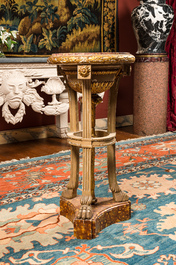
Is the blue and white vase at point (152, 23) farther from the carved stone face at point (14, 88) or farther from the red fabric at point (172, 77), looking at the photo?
the carved stone face at point (14, 88)

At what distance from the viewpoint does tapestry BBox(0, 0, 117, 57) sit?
12.4 ft

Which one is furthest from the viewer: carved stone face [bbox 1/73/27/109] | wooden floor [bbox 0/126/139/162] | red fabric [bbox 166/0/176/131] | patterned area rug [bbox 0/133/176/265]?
red fabric [bbox 166/0/176/131]

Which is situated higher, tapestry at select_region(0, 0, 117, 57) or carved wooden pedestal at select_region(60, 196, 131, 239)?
tapestry at select_region(0, 0, 117, 57)

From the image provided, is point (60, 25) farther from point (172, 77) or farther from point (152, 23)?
point (172, 77)

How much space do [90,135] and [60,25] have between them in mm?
2743

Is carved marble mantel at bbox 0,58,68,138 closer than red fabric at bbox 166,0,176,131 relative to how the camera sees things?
Yes

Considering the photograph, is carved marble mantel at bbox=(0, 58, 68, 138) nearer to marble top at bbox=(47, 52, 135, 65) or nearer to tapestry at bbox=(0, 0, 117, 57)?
tapestry at bbox=(0, 0, 117, 57)

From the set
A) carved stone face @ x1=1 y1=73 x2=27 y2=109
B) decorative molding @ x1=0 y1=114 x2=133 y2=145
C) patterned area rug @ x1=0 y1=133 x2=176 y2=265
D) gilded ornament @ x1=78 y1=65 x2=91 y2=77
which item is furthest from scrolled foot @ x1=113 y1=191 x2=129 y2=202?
decorative molding @ x1=0 y1=114 x2=133 y2=145

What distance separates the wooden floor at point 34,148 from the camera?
3.41 m

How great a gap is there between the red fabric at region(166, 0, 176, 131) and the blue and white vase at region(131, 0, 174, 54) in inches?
15.3

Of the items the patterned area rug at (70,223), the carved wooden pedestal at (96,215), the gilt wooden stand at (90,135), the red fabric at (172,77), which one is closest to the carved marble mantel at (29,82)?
the patterned area rug at (70,223)

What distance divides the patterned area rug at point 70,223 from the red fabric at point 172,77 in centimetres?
154

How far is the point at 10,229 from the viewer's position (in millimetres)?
1866

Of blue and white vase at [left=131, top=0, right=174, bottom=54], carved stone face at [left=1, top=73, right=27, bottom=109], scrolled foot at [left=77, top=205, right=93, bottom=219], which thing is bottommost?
scrolled foot at [left=77, top=205, right=93, bottom=219]
